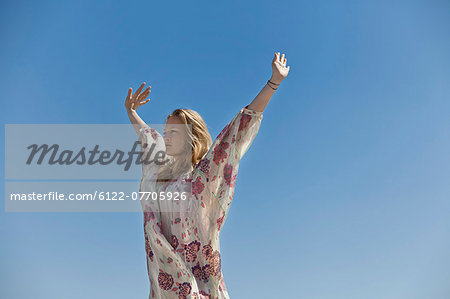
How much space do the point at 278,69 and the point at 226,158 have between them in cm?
65

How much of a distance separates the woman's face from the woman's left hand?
31.4 inches

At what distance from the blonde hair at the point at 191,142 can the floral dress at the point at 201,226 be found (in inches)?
8.4

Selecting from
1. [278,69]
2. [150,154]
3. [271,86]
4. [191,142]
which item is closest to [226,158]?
[191,142]

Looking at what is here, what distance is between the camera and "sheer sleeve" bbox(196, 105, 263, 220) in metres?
2.65

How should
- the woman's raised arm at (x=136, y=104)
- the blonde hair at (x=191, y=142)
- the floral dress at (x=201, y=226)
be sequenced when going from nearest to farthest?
1. the floral dress at (x=201, y=226)
2. the blonde hair at (x=191, y=142)
3. the woman's raised arm at (x=136, y=104)

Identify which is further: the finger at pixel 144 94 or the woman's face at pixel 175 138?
the finger at pixel 144 94

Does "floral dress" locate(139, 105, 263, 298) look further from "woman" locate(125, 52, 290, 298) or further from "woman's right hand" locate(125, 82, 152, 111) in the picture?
"woman's right hand" locate(125, 82, 152, 111)

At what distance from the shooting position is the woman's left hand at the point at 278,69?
2557 mm

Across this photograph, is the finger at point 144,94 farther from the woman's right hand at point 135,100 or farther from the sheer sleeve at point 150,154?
the sheer sleeve at point 150,154

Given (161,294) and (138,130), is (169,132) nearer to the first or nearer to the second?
(138,130)

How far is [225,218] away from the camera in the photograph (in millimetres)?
2797

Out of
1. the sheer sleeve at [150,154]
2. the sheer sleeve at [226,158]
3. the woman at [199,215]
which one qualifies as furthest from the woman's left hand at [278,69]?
the sheer sleeve at [150,154]

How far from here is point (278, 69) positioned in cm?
256

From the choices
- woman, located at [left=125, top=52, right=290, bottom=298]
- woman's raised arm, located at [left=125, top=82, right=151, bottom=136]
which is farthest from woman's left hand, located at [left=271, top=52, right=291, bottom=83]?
woman's raised arm, located at [left=125, top=82, right=151, bottom=136]
